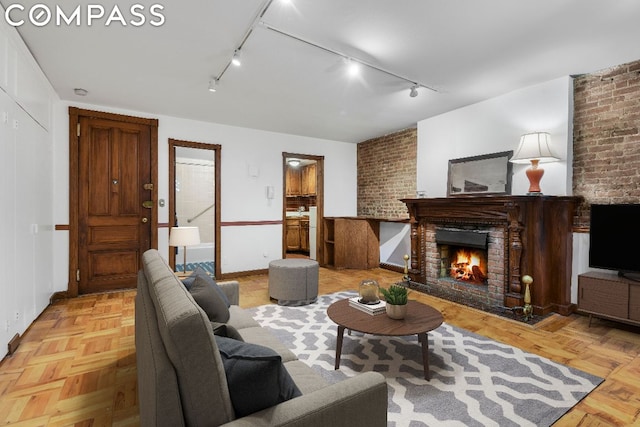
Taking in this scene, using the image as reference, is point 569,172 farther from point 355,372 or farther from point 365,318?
point 355,372

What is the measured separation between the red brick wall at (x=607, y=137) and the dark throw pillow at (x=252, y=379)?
3.74m

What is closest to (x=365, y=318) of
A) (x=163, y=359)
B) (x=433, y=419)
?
(x=433, y=419)

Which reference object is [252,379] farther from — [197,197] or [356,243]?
[197,197]

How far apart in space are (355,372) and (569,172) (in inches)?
121

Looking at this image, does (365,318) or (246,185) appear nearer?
(365,318)

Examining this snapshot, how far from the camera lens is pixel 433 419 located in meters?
1.71

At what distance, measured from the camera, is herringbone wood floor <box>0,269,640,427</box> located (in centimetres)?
178

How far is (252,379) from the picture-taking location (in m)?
1.00

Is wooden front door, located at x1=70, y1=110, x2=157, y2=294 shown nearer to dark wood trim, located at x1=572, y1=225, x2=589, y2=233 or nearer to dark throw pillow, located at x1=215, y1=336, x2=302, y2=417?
dark throw pillow, located at x1=215, y1=336, x2=302, y2=417

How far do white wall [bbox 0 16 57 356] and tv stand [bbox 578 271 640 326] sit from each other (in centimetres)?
499

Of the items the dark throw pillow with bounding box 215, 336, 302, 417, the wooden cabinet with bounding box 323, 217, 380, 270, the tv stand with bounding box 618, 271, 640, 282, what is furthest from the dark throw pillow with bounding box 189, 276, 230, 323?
the wooden cabinet with bounding box 323, 217, 380, 270

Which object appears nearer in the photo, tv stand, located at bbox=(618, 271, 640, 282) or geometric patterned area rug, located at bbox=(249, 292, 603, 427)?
geometric patterned area rug, located at bbox=(249, 292, 603, 427)

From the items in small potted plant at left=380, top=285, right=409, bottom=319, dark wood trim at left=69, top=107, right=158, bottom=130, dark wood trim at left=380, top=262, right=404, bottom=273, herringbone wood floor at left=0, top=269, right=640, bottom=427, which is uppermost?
dark wood trim at left=69, top=107, right=158, bottom=130

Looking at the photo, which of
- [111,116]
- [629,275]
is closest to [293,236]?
[111,116]
